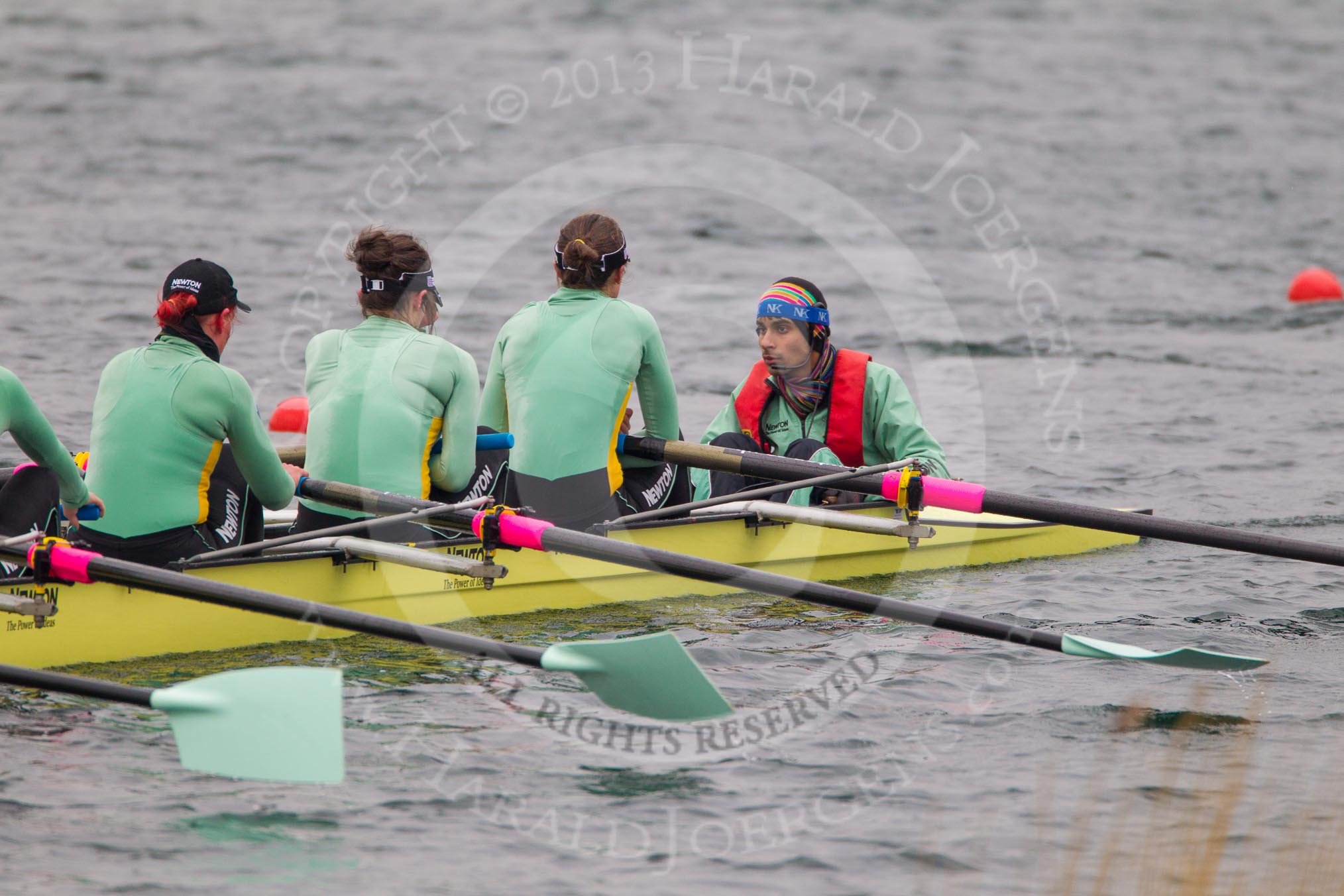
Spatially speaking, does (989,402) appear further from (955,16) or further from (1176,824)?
(955,16)

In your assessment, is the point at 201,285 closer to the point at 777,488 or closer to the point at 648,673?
the point at 648,673

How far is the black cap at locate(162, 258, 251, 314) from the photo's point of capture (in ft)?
21.7

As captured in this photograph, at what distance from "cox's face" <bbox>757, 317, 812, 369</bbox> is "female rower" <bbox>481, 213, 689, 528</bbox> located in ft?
2.92

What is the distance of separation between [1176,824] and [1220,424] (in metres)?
8.26

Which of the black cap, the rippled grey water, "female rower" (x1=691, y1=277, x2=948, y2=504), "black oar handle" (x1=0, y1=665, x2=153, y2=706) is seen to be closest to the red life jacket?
"female rower" (x1=691, y1=277, x2=948, y2=504)

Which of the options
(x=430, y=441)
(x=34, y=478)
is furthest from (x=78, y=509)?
(x=430, y=441)

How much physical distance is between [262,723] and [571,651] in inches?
46.5

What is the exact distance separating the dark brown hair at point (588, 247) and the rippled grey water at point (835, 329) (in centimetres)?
168

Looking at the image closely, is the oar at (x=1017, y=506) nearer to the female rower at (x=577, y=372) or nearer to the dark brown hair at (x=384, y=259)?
the female rower at (x=577, y=372)

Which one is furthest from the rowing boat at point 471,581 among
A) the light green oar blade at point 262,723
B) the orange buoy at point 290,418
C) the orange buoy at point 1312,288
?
the orange buoy at point 1312,288

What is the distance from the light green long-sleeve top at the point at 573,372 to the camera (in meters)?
7.70

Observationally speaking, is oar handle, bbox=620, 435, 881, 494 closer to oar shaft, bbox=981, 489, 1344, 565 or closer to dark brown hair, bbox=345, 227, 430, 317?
oar shaft, bbox=981, 489, 1344, 565

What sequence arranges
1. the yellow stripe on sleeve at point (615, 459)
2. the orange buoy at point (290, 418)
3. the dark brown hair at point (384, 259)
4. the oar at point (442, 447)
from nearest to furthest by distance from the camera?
the dark brown hair at point (384, 259) → the oar at point (442, 447) → the yellow stripe on sleeve at point (615, 459) → the orange buoy at point (290, 418)

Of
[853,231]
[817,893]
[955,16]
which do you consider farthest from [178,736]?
[955,16]
